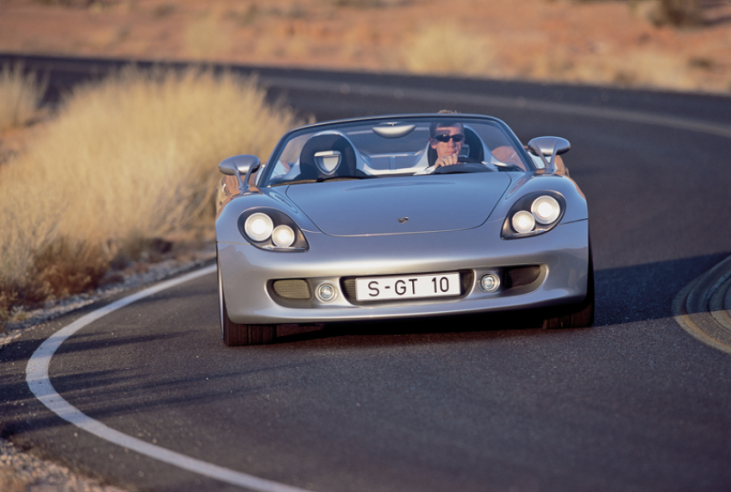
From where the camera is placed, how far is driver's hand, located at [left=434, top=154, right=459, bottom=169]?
21.9 feet

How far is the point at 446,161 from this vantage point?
668 centimetres

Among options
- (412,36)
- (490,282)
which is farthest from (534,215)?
(412,36)

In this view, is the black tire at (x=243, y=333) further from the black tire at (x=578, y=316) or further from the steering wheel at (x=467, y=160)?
the steering wheel at (x=467, y=160)

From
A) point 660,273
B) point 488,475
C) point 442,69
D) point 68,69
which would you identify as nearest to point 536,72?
point 442,69

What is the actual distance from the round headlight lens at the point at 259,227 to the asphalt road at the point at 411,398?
0.69 m

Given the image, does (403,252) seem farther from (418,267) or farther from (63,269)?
(63,269)

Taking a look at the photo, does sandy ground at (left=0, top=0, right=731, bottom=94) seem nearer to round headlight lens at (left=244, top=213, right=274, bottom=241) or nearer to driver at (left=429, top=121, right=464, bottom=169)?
driver at (left=429, top=121, right=464, bottom=169)

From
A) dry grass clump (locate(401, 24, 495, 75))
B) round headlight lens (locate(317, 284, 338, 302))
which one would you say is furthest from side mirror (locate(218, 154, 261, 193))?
dry grass clump (locate(401, 24, 495, 75))

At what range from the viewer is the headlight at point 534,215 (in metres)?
5.50

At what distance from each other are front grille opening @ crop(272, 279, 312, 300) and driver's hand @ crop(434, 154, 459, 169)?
161cm

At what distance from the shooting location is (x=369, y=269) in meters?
5.34

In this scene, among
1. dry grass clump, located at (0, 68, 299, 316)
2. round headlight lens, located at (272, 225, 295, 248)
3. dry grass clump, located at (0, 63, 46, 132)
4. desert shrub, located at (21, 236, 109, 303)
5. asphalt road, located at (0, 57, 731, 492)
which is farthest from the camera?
dry grass clump, located at (0, 63, 46, 132)

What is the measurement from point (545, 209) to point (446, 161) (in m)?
1.24

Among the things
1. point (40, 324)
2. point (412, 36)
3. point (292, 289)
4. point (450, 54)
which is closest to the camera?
point (292, 289)
